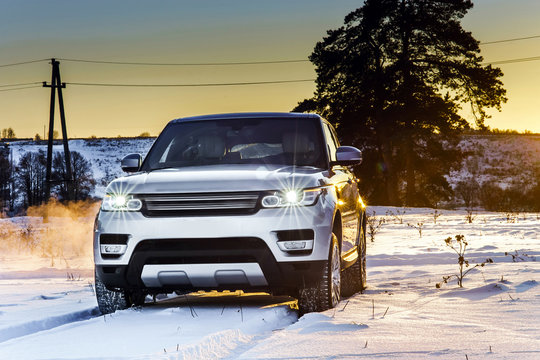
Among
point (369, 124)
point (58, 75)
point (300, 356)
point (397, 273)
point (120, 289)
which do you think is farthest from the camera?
point (369, 124)

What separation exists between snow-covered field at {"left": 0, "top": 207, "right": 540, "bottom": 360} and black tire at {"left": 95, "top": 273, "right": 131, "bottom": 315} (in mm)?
183

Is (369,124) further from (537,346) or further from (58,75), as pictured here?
(537,346)

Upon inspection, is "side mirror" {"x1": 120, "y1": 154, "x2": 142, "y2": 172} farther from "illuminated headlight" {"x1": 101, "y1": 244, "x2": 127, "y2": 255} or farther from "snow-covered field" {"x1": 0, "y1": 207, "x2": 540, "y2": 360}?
"snow-covered field" {"x1": 0, "y1": 207, "x2": 540, "y2": 360}

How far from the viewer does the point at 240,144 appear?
283 inches

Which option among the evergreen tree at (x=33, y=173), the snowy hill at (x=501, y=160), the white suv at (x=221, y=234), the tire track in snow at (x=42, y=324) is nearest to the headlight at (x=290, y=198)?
the white suv at (x=221, y=234)

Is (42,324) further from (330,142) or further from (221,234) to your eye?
(330,142)

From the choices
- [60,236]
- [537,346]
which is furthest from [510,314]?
[60,236]

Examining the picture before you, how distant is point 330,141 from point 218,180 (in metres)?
2.30

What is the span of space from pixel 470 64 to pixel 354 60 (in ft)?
21.6

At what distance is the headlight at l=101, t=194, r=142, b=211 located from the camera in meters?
5.96

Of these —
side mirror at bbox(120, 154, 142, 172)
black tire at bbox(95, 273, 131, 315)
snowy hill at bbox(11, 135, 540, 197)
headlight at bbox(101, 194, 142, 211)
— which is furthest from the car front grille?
snowy hill at bbox(11, 135, 540, 197)

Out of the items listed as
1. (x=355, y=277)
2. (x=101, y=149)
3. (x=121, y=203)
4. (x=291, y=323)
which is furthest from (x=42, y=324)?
(x=101, y=149)

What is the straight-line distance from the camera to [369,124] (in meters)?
41.9

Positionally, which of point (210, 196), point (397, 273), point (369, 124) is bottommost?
point (397, 273)
